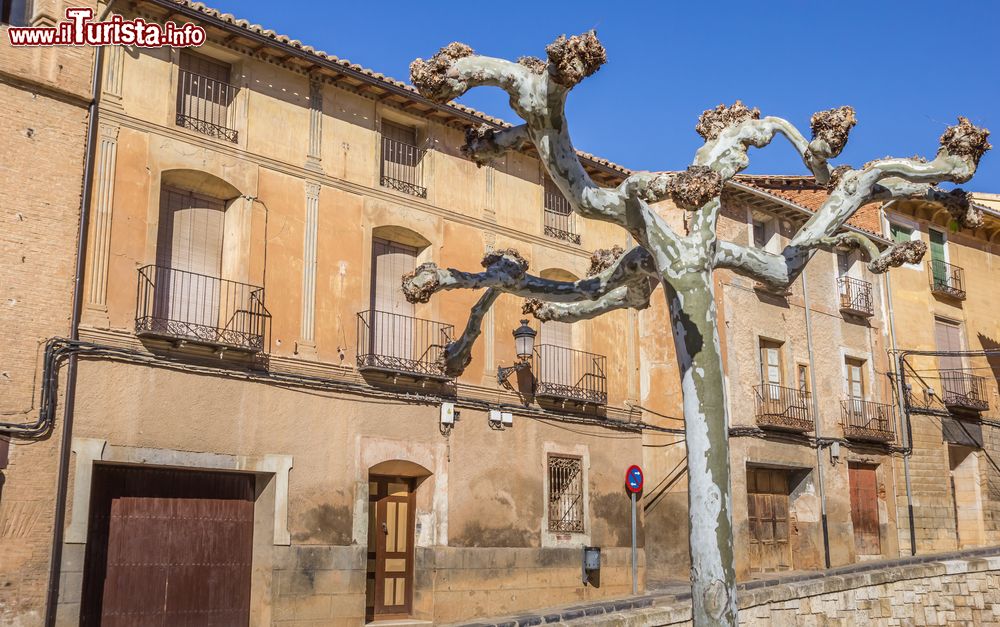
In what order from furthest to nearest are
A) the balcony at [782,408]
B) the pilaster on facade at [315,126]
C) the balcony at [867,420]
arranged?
1. the balcony at [867,420]
2. the balcony at [782,408]
3. the pilaster on facade at [315,126]

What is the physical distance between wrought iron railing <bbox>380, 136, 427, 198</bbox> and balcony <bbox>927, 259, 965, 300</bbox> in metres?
16.4

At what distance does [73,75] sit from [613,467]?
11730 millimetres

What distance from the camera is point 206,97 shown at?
1553cm

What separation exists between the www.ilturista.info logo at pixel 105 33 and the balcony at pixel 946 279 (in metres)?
20.8

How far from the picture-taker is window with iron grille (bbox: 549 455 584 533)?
1898cm

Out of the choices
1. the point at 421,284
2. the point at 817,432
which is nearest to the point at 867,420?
the point at 817,432

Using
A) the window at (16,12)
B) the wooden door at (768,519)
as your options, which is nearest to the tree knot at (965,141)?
the window at (16,12)

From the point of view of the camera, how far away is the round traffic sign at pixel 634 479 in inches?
776

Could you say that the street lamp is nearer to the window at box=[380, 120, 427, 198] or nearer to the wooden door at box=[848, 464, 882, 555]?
the window at box=[380, 120, 427, 198]

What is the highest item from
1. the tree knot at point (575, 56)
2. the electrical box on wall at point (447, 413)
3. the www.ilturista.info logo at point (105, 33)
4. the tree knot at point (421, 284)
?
the www.ilturista.info logo at point (105, 33)

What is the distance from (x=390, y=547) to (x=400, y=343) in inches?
131

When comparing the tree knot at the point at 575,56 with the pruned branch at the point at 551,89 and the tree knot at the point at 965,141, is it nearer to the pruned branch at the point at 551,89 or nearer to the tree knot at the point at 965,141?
the pruned branch at the point at 551,89

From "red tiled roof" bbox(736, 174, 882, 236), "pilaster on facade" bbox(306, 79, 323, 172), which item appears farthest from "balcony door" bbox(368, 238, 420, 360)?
"red tiled roof" bbox(736, 174, 882, 236)

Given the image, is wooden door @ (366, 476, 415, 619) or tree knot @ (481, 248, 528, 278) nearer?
tree knot @ (481, 248, 528, 278)
